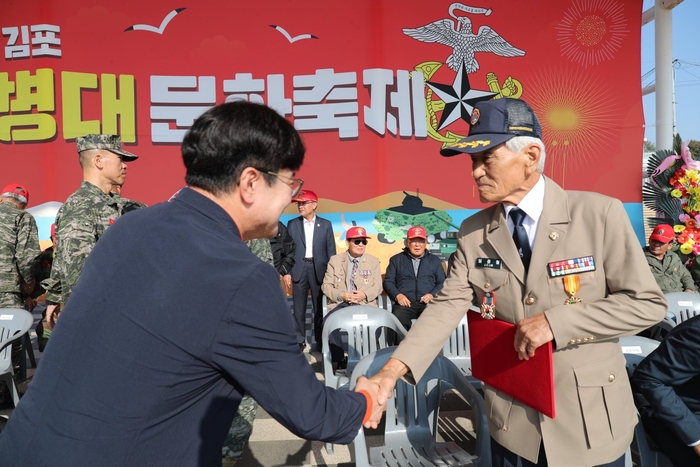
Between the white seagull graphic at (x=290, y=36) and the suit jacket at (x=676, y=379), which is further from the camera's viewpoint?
the white seagull graphic at (x=290, y=36)

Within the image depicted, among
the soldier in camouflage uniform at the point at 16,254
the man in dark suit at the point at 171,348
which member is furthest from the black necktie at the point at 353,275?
the man in dark suit at the point at 171,348

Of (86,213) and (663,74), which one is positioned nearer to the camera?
(86,213)

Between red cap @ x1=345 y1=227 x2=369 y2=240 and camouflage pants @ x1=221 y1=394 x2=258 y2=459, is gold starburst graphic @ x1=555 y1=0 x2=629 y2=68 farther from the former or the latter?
camouflage pants @ x1=221 y1=394 x2=258 y2=459

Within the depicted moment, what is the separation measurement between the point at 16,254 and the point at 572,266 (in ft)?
14.9

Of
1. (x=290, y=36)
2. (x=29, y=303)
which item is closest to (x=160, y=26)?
(x=290, y=36)

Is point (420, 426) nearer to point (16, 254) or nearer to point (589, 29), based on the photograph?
point (16, 254)

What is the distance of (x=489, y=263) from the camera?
1641 millimetres

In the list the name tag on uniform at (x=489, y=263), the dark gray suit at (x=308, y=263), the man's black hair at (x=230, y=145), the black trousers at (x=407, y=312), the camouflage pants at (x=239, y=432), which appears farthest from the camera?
the dark gray suit at (x=308, y=263)

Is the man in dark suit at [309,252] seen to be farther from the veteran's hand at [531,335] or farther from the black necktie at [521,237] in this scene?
the veteran's hand at [531,335]

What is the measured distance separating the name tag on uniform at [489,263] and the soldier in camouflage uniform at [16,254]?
401 cm

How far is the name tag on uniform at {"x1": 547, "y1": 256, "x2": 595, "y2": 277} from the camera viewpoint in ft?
4.77

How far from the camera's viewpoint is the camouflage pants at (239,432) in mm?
2758

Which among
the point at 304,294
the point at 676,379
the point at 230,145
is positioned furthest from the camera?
the point at 304,294

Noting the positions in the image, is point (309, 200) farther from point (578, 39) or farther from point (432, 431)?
point (578, 39)
